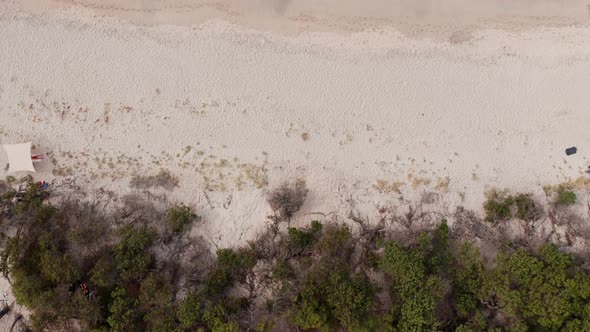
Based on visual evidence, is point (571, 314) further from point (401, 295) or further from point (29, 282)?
point (29, 282)

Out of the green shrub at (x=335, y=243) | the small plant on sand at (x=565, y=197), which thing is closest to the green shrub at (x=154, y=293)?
the green shrub at (x=335, y=243)

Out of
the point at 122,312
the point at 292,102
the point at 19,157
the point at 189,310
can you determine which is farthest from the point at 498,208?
the point at 19,157

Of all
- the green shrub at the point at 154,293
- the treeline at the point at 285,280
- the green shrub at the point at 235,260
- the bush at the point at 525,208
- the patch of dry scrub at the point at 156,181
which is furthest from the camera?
the patch of dry scrub at the point at 156,181

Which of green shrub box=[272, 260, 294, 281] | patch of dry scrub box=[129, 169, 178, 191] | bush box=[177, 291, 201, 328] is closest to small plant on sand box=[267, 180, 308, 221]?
green shrub box=[272, 260, 294, 281]

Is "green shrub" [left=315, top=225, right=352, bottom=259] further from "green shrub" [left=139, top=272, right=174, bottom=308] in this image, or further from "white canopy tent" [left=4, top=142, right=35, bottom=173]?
"white canopy tent" [left=4, top=142, right=35, bottom=173]

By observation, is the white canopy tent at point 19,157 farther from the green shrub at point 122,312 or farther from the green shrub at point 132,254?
the green shrub at point 122,312

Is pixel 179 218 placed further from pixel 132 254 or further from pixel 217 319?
pixel 217 319
